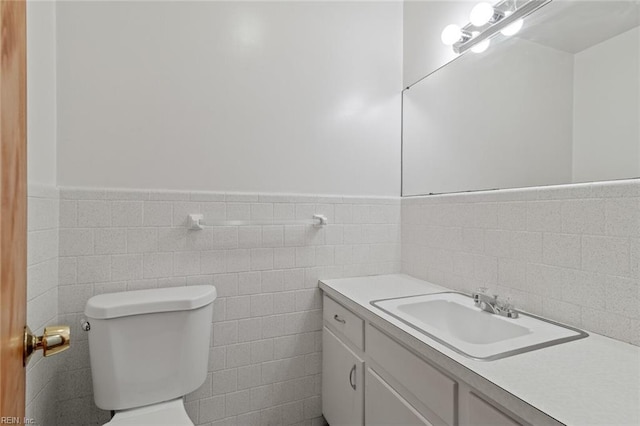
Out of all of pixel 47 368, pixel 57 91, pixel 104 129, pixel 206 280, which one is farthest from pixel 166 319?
pixel 57 91

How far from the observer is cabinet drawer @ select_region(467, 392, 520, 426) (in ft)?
2.29

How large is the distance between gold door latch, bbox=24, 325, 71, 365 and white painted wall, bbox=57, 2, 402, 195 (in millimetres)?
982

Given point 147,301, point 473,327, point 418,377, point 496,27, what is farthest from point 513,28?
point 147,301

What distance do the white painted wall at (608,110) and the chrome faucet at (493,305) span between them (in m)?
0.50

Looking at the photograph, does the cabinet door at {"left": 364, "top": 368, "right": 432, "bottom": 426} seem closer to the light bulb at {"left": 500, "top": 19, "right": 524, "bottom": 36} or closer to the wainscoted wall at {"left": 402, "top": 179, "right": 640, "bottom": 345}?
the wainscoted wall at {"left": 402, "top": 179, "right": 640, "bottom": 345}

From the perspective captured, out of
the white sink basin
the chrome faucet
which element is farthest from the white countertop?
the chrome faucet

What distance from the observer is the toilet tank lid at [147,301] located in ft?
3.75

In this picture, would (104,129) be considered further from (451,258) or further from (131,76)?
(451,258)

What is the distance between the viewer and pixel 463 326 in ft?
4.31

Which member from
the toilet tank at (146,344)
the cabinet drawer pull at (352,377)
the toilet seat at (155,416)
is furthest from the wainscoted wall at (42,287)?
the cabinet drawer pull at (352,377)

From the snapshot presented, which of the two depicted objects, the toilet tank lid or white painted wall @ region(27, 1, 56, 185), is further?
the toilet tank lid

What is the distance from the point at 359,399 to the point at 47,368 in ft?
3.92

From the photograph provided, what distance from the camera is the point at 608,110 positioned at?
3.40ft

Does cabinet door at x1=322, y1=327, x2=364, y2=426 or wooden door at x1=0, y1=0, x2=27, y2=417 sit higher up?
wooden door at x1=0, y1=0, x2=27, y2=417
